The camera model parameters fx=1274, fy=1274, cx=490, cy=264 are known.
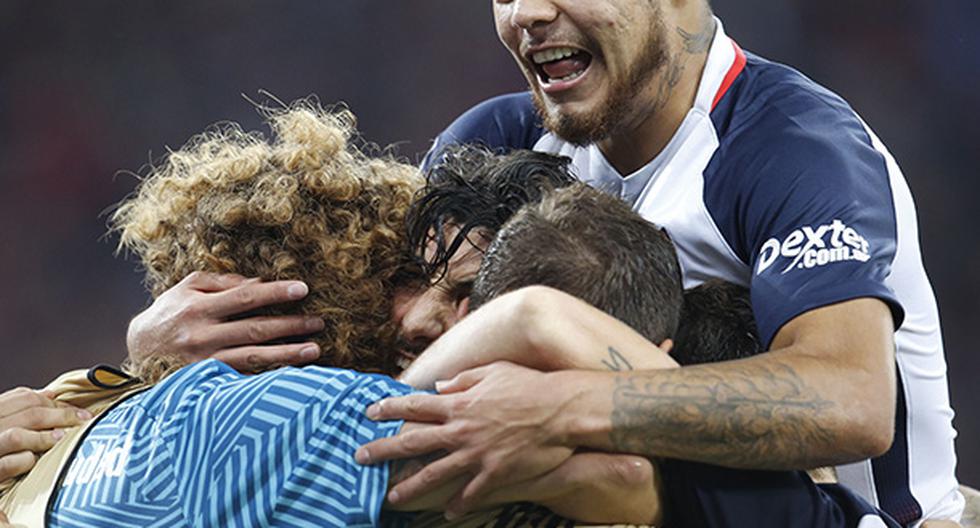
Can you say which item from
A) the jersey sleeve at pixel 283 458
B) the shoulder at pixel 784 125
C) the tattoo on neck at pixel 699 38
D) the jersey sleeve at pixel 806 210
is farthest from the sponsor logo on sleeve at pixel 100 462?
the tattoo on neck at pixel 699 38

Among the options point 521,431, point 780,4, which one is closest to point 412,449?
point 521,431

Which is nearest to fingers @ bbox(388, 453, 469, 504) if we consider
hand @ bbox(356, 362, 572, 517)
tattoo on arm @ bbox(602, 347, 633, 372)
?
hand @ bbox(356, 362, 572, 517)

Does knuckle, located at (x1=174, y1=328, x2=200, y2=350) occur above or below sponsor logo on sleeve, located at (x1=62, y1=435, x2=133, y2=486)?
below

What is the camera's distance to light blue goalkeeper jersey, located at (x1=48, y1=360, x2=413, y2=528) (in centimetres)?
166

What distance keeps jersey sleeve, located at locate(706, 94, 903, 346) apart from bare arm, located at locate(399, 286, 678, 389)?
443mm

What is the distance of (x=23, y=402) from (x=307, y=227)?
23.0 inches

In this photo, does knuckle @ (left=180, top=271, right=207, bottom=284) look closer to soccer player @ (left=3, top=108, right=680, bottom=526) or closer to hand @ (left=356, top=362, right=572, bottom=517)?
soccer player @ (left=3, top=108, right=680, bottom=526)

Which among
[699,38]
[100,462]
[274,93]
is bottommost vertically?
[274,93]

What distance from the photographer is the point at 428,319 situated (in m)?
2.16

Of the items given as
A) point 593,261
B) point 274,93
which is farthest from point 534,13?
point 274,93

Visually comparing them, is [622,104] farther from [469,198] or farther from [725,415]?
[725,415]

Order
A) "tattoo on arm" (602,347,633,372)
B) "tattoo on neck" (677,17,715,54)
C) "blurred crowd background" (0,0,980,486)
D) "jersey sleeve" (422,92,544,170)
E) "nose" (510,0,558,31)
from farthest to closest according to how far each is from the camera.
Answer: "blurred crowd background" (0,0,980,486) → "jersey sleeve" (422,92,544,170) → "tattoo on neck" (677,17,715,54) → "nose" (510,0,558,31) → "tattoo on arm" (602,347,633,372)

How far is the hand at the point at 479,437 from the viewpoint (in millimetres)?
1690

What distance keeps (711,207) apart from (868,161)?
1.03 ft
